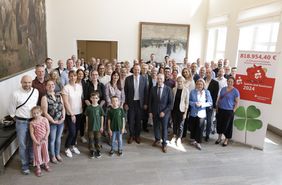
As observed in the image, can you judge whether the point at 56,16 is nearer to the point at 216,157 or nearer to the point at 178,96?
the point at 178,96

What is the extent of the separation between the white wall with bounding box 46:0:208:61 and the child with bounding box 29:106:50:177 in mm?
6376

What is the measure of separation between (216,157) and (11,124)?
376 cm

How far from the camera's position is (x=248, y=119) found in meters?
4.48

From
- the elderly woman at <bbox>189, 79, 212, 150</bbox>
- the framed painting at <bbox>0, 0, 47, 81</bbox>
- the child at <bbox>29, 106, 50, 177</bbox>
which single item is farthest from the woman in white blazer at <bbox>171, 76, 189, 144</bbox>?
the framed painting at <bbox>0, 0, 47, 81</bbox>

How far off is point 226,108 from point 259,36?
3734 millimetres

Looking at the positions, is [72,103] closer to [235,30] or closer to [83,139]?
[83,139]

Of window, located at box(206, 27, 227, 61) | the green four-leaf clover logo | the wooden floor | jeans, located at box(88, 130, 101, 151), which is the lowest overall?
the wooden floor

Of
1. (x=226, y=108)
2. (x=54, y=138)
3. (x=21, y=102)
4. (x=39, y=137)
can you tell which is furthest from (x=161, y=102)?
(x=21, y=102)

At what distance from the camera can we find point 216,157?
4.05 meters

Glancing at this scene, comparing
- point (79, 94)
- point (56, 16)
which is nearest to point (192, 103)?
point (79, 94)

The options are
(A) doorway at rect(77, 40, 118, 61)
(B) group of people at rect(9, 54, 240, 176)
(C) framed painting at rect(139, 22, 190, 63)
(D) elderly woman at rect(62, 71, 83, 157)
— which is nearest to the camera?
(B) group of people at rect(9, 54, 240, 176)

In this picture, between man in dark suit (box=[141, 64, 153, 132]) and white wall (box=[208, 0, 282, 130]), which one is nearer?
man in dark suit (box=[141, 64, 153, 132])

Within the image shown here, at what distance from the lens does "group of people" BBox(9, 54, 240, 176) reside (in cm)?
324

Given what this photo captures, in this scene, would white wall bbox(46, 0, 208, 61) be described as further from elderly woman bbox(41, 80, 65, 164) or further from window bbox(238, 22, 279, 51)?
elderly woman bbox(41, 80, 65, 164)
